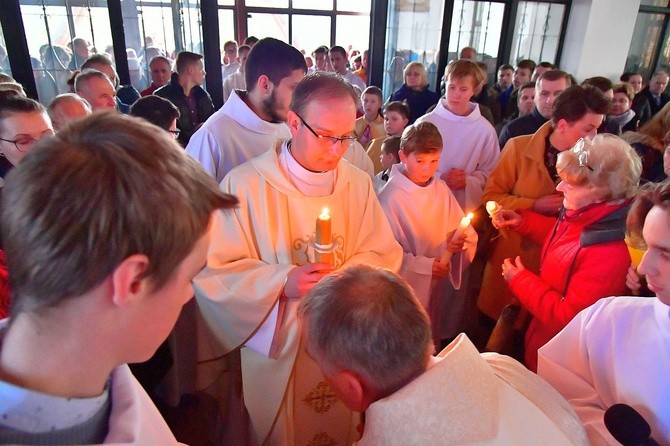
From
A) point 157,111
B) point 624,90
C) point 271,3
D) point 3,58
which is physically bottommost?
point 624,90

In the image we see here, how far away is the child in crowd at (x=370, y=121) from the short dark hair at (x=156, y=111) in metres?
2.81

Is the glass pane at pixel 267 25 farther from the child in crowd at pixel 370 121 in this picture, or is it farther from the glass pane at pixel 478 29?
the child in crowd at pixel 370 121

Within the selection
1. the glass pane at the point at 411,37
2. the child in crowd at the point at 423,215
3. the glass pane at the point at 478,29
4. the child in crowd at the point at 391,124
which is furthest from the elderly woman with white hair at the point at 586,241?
the glass pane at the point at 478,29

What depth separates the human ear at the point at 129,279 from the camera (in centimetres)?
80

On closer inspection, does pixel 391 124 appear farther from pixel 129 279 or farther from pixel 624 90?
pixel 129 279

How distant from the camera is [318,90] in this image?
2137mm

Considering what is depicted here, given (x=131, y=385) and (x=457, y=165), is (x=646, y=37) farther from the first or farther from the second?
(x=131, y=385)

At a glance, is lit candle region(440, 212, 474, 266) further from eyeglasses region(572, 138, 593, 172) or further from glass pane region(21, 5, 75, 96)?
glass pane region(21, 5, 75, 96)

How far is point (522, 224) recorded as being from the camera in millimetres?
3016

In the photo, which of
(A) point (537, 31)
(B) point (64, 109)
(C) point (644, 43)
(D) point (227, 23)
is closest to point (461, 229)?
(B) point (64, 109)

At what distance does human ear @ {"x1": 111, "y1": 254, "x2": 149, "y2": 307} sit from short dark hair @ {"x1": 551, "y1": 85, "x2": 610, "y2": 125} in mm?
2923

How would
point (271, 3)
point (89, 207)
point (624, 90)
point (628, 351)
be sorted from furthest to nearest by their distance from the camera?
point (271, 3)
point (624, 90)
point (628, 351)
point (89, 207)

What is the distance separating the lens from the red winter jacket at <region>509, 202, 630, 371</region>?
84.0 inches

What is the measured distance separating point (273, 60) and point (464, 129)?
2.01m
